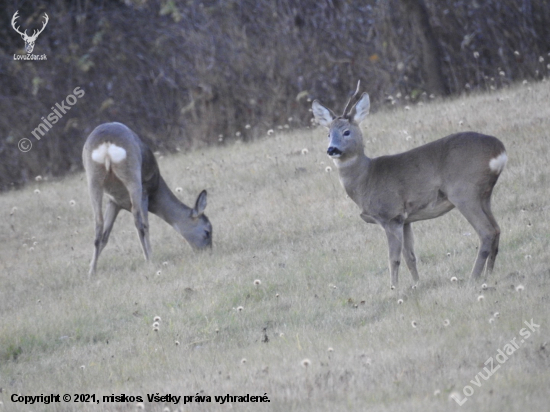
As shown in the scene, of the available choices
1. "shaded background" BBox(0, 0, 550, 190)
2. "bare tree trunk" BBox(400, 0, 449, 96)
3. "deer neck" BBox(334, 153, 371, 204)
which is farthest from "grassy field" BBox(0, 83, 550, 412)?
"shaded background" BBox(0, 0, 550, 190)

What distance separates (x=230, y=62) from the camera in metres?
18.1

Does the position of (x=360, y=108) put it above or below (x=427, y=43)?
below

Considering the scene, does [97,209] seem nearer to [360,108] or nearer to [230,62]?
[360,108]

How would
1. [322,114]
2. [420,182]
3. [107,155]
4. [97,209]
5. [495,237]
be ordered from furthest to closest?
[97,209]
[107,155]
[322,114]
[420,182]
[495,237]

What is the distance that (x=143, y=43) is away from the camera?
818 inches

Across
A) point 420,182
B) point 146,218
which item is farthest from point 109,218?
point 420,182

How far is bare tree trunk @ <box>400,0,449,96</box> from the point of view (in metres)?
15.8

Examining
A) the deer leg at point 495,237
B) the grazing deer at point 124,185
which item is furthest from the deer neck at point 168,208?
the deer leg at point 495,237

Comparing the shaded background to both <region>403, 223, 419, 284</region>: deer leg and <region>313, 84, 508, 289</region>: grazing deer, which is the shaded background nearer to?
<region>313, 84, 508, 289</region>: grazing deer

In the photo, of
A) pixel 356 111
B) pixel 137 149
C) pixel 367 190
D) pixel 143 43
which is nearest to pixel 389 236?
pixel 367 190

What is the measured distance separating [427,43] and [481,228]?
9.72 m

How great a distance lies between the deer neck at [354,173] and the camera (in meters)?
7.44

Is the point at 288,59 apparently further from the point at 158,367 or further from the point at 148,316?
the point at 158,367

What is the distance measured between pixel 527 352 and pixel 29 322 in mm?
4708
